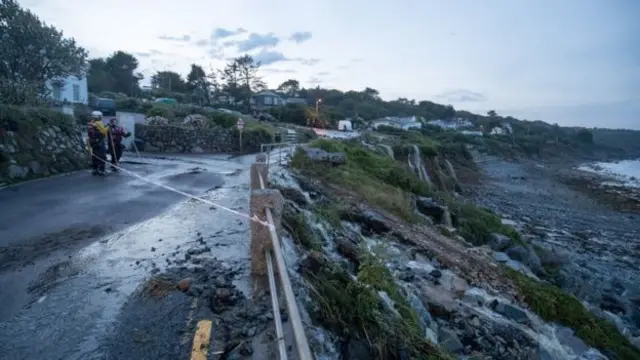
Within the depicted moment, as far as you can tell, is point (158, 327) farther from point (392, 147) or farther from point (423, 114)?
point (423, 114)

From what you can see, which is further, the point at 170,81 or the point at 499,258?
the point at 170,81

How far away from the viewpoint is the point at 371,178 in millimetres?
16172

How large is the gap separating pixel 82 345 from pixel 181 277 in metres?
1.34

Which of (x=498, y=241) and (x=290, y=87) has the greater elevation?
(x=290, y=87)

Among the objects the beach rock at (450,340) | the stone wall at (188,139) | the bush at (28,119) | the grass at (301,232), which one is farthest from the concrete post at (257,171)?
the stone wall at (188,139)

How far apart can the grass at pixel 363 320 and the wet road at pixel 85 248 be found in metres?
0.92

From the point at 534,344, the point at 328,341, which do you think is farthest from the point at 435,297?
the point at 328,341

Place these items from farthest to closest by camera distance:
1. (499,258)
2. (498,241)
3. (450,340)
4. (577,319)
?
(498,241) → (499,258) → (577,319) → (450,340)

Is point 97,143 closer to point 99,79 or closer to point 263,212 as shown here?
point 263,212

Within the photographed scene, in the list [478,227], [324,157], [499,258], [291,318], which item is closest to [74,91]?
[324,157]

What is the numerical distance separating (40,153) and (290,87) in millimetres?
93552

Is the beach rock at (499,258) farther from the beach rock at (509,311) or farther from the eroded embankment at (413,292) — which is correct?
the beach rock at (509,311)

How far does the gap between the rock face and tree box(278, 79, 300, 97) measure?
296 feet

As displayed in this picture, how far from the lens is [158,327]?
3590 millimetres
